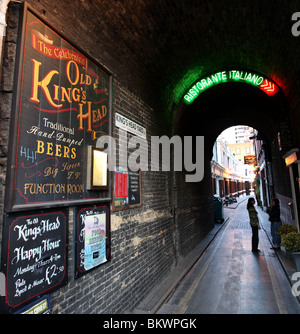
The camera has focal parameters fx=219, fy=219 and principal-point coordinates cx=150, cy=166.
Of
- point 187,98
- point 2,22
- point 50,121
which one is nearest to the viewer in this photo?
point 2,22

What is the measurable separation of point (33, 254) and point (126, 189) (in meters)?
2.17

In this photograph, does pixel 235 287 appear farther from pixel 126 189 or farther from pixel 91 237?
pixel 91 237

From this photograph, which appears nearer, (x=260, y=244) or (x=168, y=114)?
(x=168, y=114)

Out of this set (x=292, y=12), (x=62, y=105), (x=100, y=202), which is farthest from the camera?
(x=292, y=12)

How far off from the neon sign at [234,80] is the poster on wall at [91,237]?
5.15 metres

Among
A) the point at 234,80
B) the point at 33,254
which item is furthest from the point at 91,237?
the point at 234,80

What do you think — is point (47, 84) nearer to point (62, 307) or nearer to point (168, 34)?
point (62, 307)

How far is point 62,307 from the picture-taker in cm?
268

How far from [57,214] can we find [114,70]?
2.87 metres

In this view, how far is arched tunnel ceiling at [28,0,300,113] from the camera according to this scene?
3630mm

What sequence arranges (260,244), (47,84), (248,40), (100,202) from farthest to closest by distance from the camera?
(260,244), (248,40), (100,202), (47,84)

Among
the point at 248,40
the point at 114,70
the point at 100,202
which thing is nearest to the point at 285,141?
the point at 248,40

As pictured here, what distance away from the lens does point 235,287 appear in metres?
5.20

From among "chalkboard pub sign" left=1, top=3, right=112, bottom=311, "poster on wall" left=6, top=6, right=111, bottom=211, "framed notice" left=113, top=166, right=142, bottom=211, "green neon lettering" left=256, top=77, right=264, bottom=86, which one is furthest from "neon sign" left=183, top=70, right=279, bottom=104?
"chalkboard pub sign" left=1, top=3, right=112, bottom=311
